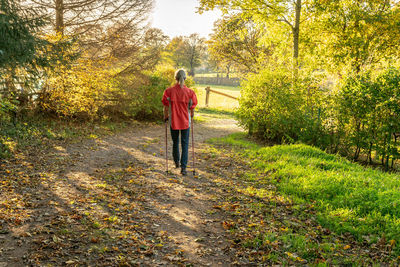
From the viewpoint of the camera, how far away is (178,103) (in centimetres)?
667

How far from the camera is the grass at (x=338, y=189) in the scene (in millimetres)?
4457

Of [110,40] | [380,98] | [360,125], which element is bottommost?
[360,125]

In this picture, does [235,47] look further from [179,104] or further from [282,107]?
[179,104]

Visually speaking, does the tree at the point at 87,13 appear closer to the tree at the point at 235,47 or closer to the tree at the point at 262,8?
the tree at the point at 262,8

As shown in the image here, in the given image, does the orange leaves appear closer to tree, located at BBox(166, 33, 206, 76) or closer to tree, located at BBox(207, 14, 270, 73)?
tree, located at BBox(207, 14, 270, 73)

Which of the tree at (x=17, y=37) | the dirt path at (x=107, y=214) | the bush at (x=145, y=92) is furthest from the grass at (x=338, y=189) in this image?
the bush at (x=145, y=92)

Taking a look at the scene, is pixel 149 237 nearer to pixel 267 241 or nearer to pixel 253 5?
pixel 267 241

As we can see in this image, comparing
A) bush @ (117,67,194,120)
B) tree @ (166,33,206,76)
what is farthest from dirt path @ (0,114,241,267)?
tree @ (166,33,206,76)

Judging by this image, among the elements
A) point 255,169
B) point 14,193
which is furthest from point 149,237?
point 255,169

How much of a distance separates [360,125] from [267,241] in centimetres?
631

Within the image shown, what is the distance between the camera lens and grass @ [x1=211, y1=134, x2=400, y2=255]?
446 centimetres

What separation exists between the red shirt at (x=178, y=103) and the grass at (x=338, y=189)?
228 cm

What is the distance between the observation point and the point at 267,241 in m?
4.11

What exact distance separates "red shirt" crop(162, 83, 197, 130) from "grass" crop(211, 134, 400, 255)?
2.28 metres
